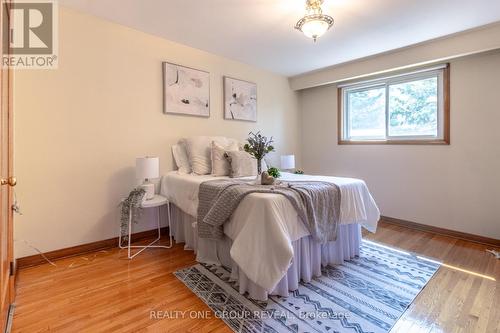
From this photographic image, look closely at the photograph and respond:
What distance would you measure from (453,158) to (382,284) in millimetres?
2161

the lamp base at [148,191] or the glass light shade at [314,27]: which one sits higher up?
the glass light shade at [314,27]

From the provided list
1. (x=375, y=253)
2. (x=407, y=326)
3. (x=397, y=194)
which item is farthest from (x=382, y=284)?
(x=397, y=194)

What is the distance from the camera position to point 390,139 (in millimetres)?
3711

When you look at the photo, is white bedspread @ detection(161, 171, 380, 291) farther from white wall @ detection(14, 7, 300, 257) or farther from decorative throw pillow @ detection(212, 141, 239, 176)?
white wall @ detection(14, 7, 300, 257)

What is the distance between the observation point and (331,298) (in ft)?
6.01

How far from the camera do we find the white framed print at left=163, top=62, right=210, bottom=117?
310 centimetres

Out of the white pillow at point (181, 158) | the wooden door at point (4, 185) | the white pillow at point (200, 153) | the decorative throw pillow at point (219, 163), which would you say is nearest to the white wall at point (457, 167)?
the decorative throw pillow at point (219, 163)

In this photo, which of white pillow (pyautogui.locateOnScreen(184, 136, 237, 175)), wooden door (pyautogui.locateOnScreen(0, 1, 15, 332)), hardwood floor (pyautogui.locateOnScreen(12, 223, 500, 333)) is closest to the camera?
wooden door (pyautogui.locateOnScreen(0, 1, 15, 332))

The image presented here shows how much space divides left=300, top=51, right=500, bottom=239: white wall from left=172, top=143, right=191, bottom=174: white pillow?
2.73 meters

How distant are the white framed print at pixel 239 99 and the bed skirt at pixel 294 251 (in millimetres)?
1717

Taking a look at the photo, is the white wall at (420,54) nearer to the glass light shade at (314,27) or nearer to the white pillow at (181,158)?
the glass light shade at (314,27)

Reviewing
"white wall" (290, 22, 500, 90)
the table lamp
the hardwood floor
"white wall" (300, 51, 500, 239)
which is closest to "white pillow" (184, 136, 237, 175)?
the table lamp

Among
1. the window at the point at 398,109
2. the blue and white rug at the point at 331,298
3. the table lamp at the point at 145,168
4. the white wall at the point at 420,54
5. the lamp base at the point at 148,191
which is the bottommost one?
the blue and white rug at the point at 331,298

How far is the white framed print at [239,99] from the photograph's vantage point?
373 centimetres
